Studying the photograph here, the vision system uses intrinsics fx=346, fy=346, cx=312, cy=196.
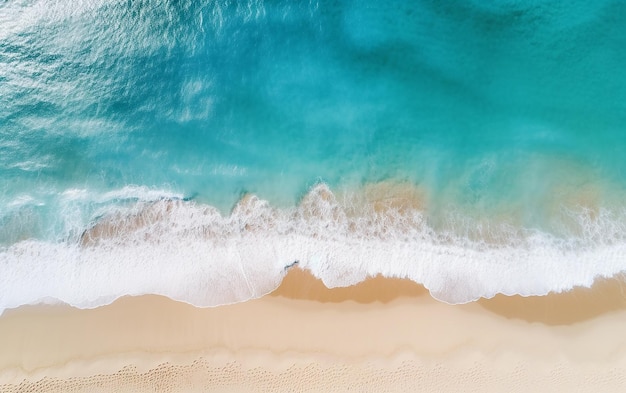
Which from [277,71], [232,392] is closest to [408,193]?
[277,71]

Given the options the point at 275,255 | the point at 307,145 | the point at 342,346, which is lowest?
the point at 342,346

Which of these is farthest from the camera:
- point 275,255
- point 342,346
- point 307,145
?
point 307,145

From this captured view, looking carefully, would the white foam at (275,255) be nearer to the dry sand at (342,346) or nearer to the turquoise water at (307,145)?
the turquoise water at (307,145)

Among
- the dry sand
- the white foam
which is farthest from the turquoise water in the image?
the dry sand

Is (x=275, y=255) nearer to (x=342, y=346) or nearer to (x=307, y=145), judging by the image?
(x=342, y=346)

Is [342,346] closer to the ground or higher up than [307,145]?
closer to the ground

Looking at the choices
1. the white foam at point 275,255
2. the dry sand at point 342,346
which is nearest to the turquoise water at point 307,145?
the white foam at point 275,255

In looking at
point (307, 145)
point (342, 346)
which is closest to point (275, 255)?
point (342, 346)

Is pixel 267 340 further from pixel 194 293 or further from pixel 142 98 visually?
pixel 142 98
